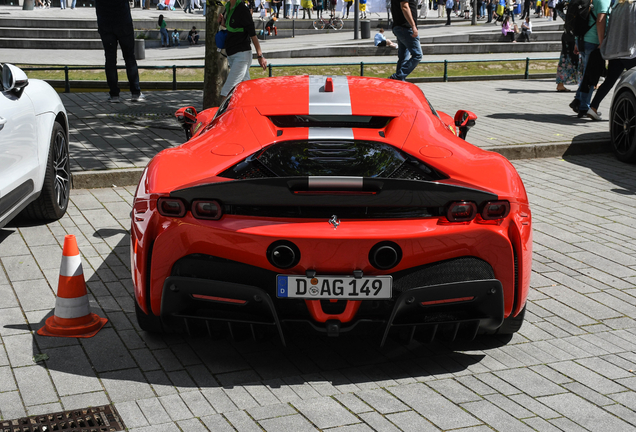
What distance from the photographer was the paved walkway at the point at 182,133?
29.2 ft

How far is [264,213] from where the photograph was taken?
3.68m

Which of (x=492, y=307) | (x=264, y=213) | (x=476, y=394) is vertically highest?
(x=264, y=213)

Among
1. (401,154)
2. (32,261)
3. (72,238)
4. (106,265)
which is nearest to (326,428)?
(401,154)

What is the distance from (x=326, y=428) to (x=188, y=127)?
3.24 meters

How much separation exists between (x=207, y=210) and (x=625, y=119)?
707 cm

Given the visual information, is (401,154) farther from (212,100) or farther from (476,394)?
(212,100)

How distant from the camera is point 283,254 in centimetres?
362

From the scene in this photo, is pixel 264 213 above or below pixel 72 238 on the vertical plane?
above

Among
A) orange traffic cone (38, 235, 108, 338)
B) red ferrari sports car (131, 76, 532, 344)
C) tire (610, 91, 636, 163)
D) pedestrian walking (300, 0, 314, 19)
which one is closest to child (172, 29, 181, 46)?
pedestrian walking (300, 0, 314, 19)

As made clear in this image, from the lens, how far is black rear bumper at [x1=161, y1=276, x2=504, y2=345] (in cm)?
366

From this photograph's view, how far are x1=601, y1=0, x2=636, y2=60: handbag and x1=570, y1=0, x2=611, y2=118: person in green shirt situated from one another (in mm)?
139

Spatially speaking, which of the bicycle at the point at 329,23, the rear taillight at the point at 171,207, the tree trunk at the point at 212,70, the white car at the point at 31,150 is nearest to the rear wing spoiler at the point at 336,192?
the rear taillight at the point at 171,207

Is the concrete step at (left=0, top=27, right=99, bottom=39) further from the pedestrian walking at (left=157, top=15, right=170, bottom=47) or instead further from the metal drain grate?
the metal drain grate

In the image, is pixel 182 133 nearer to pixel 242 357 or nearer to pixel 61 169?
pixel 61 169
